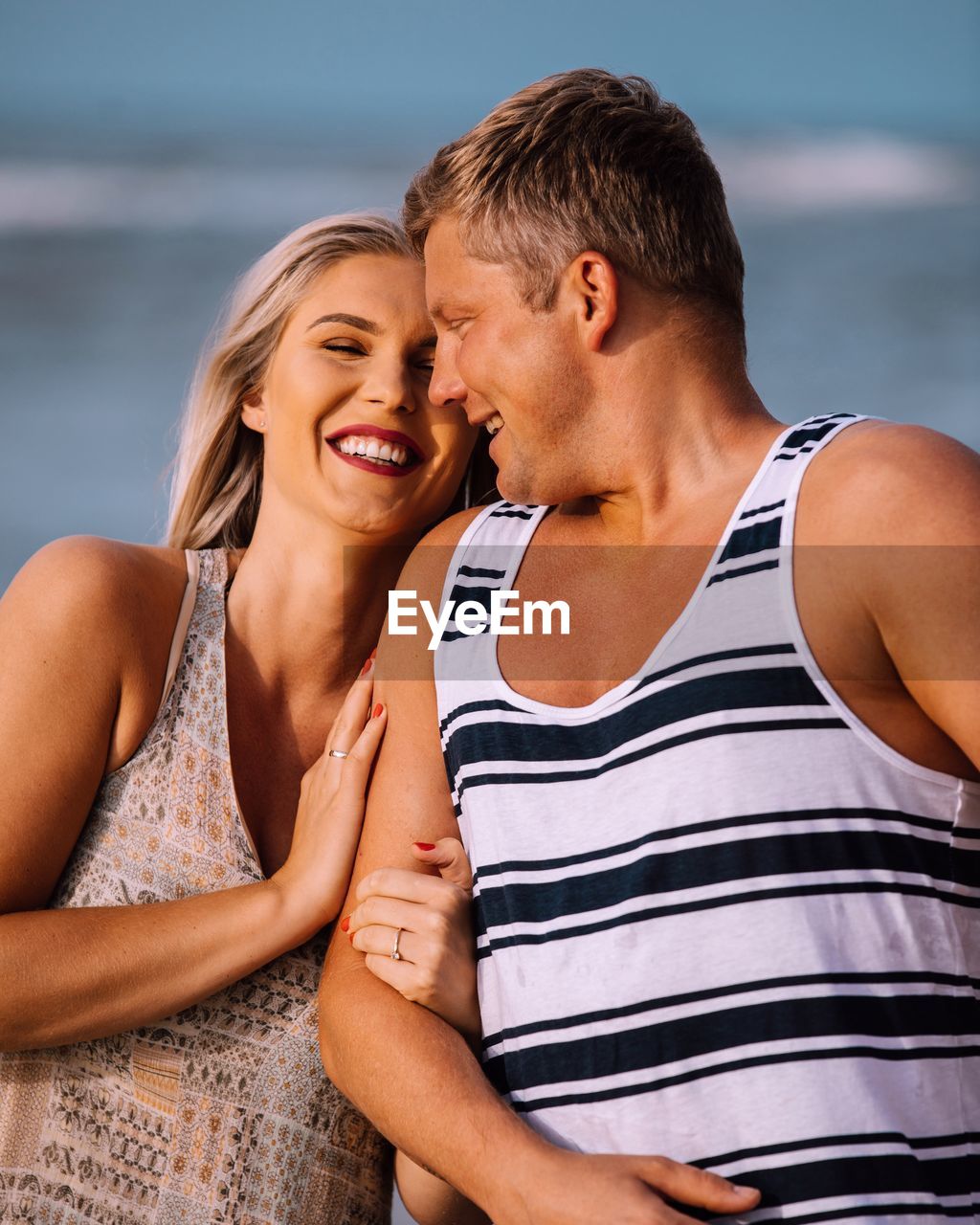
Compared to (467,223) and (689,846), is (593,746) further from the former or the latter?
(467,223)

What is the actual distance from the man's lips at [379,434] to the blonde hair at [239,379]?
26 centimetres

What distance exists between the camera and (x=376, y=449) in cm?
209

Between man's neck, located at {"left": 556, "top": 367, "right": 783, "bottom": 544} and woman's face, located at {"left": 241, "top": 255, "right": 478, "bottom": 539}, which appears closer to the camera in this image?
man's neck, located at {"left": 556, "top": 367, "right": 783, "bottom": 544}

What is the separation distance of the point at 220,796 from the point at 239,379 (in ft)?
2.39

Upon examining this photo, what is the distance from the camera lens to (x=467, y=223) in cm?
169

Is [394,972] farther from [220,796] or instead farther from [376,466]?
[376,466]

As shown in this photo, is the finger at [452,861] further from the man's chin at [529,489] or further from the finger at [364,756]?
the man's chin at [529,489]

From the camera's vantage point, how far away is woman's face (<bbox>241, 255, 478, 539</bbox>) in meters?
2.08

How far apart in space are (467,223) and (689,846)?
2.58 ft

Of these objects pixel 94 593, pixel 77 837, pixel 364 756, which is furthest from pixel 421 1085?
pixel 94 593

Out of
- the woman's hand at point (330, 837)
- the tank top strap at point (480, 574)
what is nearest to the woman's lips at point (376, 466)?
the tank top strap at point (480, 574)

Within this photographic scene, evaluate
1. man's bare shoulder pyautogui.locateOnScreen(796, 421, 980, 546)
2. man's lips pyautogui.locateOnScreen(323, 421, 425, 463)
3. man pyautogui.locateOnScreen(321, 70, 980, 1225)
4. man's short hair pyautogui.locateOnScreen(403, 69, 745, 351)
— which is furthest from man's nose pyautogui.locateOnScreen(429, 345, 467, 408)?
man's bare shoulder pyautogui.locateOnScreen(796, 421, 980, 546)

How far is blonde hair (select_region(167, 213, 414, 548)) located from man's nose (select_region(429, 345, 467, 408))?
0.44 metres

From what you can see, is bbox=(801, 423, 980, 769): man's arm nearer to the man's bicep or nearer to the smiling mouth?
the man's bicep
